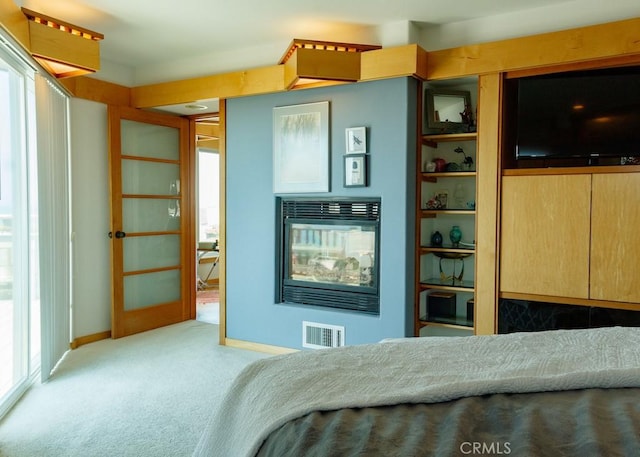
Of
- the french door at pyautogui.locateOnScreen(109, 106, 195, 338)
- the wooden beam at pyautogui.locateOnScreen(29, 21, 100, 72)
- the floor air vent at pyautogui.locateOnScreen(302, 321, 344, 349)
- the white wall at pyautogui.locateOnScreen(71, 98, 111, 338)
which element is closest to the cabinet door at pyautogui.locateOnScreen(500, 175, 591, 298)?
the floor air vent at pyautogui.locateOnScreen(302, 321, 344, 349)

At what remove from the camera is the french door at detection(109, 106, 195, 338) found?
4609mm

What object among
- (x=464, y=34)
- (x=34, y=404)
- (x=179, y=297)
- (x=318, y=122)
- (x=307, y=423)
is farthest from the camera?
(x=179, y=297)

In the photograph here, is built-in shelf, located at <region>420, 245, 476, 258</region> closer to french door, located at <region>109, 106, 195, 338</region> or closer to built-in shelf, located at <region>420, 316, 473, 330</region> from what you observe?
built-in shelf, located at <region>420, 316, 473, 330</region>

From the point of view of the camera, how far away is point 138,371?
3.67 meters

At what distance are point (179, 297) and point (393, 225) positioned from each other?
270 centimetres

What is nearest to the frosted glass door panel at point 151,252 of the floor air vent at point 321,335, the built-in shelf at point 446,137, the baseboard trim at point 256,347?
the baseboard trim at point 256,347

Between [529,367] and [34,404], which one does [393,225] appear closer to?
[529,367]

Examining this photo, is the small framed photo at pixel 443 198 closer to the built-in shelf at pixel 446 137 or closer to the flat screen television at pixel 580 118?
the built-in shelf at pixel 446 137

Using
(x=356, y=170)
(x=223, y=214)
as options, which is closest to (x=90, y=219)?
(x=223, y=214)

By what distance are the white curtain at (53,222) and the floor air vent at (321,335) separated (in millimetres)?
1837

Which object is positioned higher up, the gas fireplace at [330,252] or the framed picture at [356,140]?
the framed picture at [356,140]

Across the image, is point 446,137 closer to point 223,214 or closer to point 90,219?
point 223,214

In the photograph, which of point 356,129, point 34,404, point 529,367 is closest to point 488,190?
point 356,129

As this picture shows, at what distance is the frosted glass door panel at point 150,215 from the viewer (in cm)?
479
